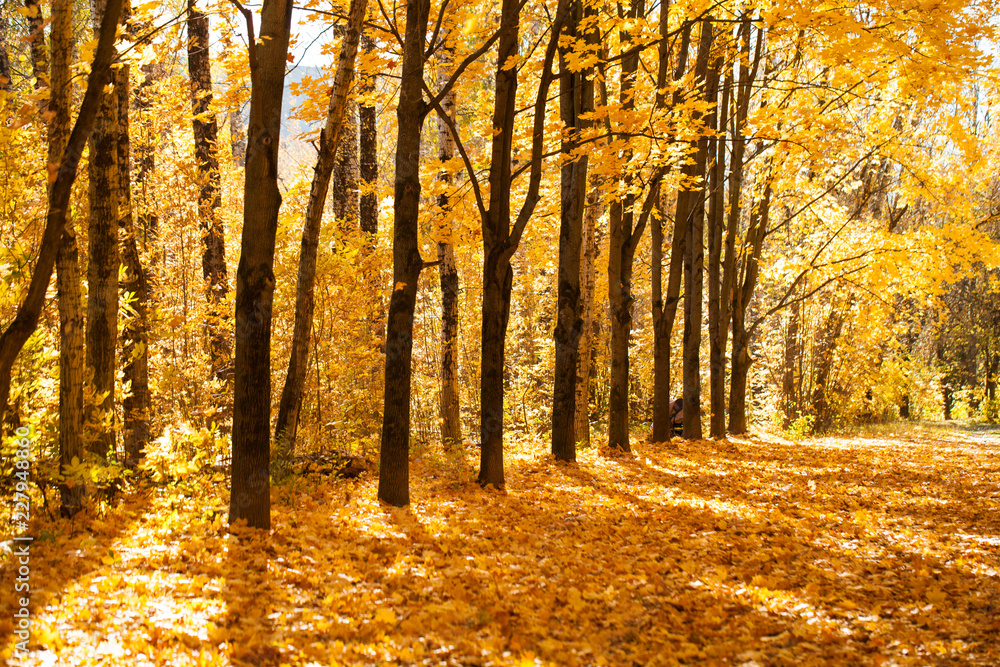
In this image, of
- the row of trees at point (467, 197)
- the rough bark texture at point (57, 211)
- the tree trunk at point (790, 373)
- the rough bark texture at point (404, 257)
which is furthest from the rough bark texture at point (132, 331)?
the tree trunk at point (790, 373)

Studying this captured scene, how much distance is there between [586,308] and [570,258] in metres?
4.14

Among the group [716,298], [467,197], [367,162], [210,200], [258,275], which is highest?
[367,162]

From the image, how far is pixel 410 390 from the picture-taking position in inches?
291

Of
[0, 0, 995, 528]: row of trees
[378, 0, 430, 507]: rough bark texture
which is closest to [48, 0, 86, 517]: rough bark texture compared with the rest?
[0, 0, 995, 528]: row of trees

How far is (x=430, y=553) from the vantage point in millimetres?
4734

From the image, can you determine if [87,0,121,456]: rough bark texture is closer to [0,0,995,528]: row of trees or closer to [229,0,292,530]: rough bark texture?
[0,0,995,528]: row of trees

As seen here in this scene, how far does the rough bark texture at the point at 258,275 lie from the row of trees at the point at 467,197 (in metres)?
0.02

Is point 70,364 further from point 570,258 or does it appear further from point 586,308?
point 586,308

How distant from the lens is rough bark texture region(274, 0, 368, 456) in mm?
6691

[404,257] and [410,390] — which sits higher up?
[404,257]

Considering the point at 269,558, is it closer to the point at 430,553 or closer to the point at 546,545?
the point at 430,553

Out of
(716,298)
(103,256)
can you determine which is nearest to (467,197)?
(103,256)

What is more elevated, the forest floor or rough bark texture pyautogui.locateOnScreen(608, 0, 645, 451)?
rough bark texture pyautogui.locateOnScreen(608, 0, 645, 451)

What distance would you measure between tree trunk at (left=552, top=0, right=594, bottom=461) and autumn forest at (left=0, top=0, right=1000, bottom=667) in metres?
0.04
